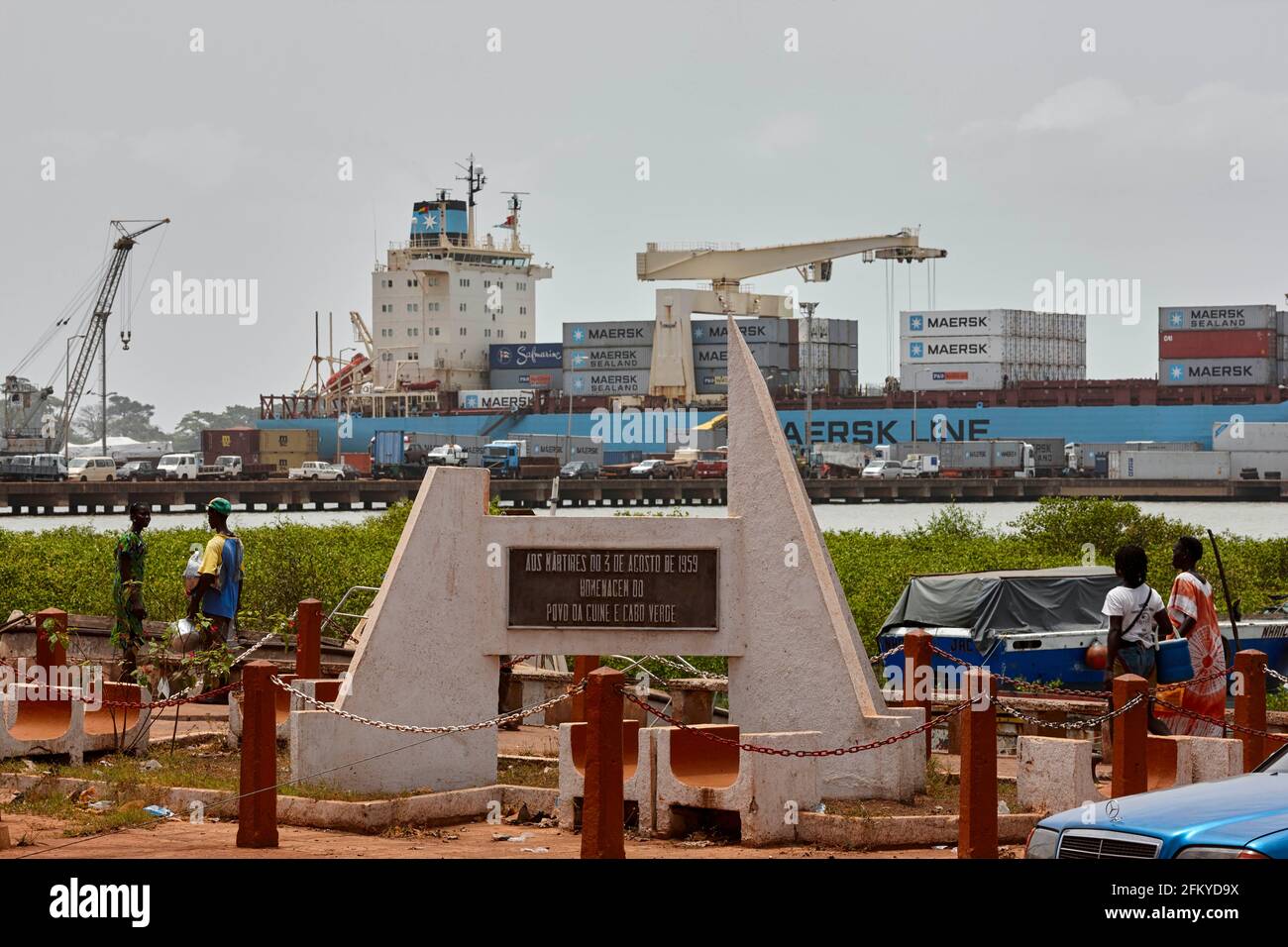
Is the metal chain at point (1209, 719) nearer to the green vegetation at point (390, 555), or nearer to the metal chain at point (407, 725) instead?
the metal chain at point (407, 725)

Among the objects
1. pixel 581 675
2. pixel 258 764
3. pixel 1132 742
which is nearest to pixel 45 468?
pixel 581 675

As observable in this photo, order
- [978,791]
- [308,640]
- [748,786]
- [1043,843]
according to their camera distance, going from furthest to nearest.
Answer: [308,640], [748,786], [978,791], [1043,843]

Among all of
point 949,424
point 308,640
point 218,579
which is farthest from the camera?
point 949,424

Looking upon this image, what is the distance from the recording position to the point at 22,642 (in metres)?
19.1

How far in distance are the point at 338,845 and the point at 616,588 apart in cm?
274

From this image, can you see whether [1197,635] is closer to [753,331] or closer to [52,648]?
[52,648]

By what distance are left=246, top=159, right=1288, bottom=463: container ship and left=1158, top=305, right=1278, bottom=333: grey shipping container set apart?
0.09m

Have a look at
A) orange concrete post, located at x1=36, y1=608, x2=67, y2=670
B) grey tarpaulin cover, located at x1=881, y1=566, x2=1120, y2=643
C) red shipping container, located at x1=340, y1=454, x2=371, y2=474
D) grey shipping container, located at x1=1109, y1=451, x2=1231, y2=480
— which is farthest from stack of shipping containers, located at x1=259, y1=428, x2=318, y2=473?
orange concrete post, located at x1=36, y1=608, x2=67, y2=670

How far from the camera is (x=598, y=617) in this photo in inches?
463

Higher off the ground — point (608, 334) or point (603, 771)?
point (608, 334)

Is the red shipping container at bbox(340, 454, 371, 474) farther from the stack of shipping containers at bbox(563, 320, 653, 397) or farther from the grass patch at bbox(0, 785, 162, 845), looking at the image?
the grass patch at bbox(0, 785, 162, 845)

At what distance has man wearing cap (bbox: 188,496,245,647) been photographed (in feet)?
46.4
